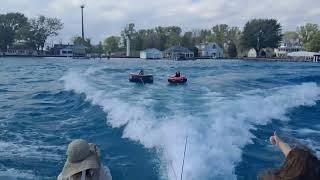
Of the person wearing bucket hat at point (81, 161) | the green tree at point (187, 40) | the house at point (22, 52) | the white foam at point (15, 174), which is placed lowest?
the white foam at point (15, 174)

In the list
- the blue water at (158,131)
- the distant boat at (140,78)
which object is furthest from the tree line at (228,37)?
the blue water at (158,131)

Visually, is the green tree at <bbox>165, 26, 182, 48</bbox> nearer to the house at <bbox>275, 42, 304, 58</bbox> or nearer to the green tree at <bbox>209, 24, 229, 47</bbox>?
the green tree at <bbox>209, 24, 229, 47</bbox>

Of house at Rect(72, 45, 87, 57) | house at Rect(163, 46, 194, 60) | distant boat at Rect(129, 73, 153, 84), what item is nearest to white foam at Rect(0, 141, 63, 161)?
distant boat at Rect(129, 73, 153, 84)

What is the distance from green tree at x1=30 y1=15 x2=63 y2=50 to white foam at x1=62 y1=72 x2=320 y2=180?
108 meters

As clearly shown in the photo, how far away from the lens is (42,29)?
125562 millimetres

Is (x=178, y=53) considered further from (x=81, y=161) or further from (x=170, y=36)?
Result: (x=81, y=161)

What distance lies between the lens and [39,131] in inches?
561

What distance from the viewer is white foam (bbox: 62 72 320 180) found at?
Answer: 9.48 meters

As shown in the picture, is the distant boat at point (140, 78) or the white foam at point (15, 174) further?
the distant boat at point (140, 78)

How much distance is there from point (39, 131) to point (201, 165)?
659 cm

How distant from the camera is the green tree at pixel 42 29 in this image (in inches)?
4867

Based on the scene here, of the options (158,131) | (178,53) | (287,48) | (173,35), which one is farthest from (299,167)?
(173,35)

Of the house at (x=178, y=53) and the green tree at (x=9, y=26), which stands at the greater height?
the green tree at (x=9, y=26)

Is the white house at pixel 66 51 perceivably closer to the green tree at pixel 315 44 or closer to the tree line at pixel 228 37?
the tree line at pixel 228 37
